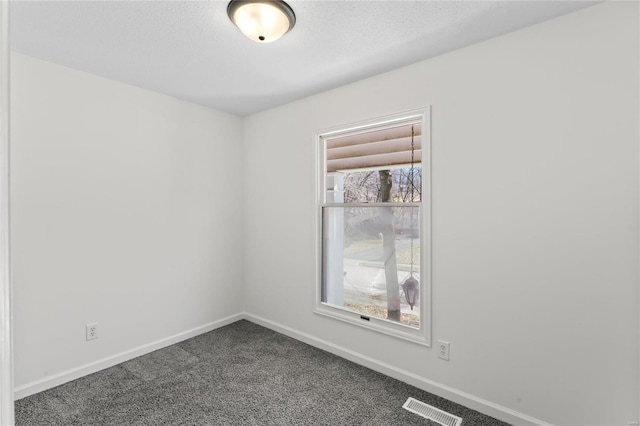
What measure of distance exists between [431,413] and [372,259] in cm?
120

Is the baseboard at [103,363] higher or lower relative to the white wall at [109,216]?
lower

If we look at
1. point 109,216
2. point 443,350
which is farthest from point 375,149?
point 109,216

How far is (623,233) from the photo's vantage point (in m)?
1.73

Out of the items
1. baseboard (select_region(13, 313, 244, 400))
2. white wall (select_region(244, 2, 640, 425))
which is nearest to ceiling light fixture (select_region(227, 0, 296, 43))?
white wall (select_region(244, 2, 640, 425))

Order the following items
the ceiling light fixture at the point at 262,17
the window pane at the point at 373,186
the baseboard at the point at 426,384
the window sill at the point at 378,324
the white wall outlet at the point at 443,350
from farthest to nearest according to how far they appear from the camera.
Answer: the window pane at the point at 373,186 < the window sill at the point at 378,324 < the white wall outlet at the point at 443,350 < the baseboard at the point at 426,384 < the ceiling light fixture at the point at 262,17

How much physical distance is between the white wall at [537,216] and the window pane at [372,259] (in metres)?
0.25

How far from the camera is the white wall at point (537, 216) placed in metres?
1.74

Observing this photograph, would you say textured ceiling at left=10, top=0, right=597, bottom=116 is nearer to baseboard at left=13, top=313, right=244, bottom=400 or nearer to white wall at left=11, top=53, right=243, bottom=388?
white wall at left=11, top=53, right=243, bottom=388

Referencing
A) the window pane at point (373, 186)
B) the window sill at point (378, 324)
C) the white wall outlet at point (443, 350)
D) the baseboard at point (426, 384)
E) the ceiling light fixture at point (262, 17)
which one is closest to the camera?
the ceiling light fixture at point (262, 17)

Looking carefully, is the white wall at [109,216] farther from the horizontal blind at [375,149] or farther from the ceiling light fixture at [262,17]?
the ceiling light fixture at [262,17]

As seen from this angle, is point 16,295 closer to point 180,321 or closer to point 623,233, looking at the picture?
point 180,321

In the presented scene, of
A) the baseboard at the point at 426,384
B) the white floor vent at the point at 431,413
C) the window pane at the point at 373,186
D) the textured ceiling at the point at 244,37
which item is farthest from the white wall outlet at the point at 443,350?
the textured ceiling at the point at 244,37

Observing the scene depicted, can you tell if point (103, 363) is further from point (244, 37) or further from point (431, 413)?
point (244, 37)

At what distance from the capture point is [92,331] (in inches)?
105
